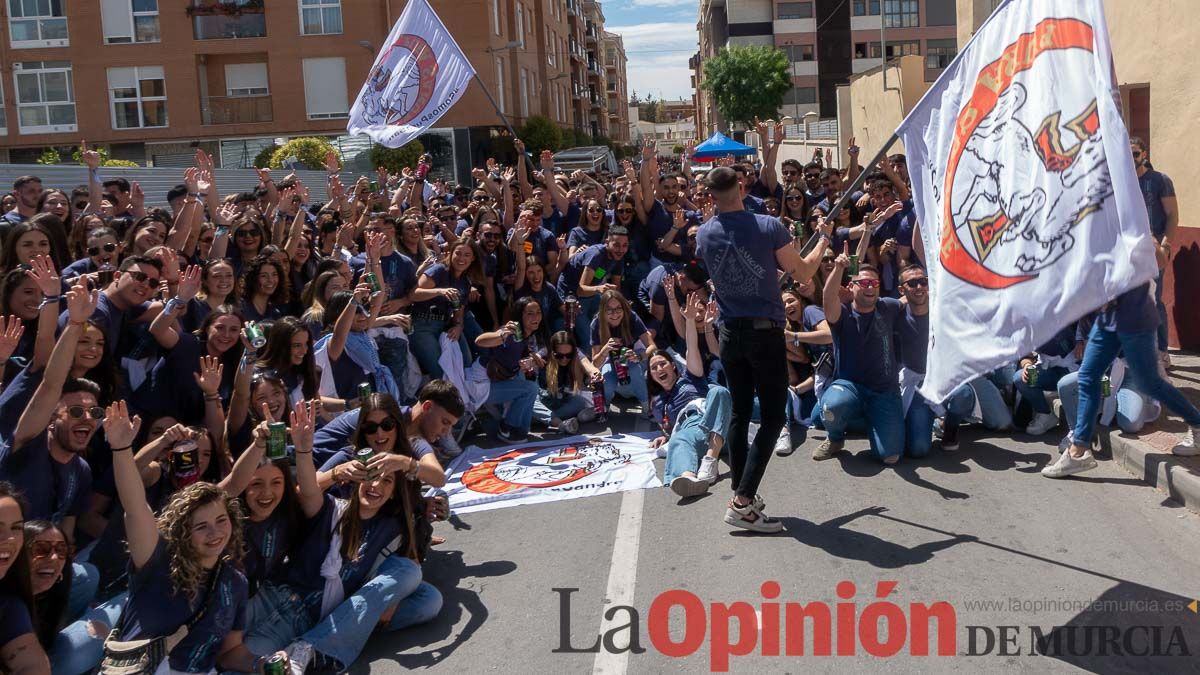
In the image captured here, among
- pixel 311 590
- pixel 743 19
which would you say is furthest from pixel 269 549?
pixel 743 19

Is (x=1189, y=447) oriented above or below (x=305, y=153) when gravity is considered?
below

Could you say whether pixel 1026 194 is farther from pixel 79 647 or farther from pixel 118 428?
pixel 79 647

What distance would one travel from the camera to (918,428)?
22.8ft

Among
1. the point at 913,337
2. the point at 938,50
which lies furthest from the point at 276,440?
the point at 938,50

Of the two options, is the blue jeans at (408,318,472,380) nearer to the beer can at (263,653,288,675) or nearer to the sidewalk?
the beer can at (263,653,288,675)

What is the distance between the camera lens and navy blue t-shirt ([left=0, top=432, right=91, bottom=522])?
15.2 feet

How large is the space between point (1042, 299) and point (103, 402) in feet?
15.1

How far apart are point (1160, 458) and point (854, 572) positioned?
7.86 ft

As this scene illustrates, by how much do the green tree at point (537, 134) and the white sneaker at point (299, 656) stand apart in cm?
3565

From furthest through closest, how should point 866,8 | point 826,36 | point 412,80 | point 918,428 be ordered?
point 826,36
point 866,8
point 412,80
point 918,428

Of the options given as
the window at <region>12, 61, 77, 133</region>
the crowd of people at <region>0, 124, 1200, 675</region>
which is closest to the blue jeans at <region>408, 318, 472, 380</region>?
the crowd of people at <region>0, 124, 1200, 675</region>

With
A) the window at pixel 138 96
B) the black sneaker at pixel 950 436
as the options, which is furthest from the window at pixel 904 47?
the black sneaker at pixel 950 436

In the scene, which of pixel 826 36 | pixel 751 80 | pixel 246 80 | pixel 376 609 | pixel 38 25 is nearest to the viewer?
pixel 376 609

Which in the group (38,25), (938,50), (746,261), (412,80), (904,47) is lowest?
(746,261)
